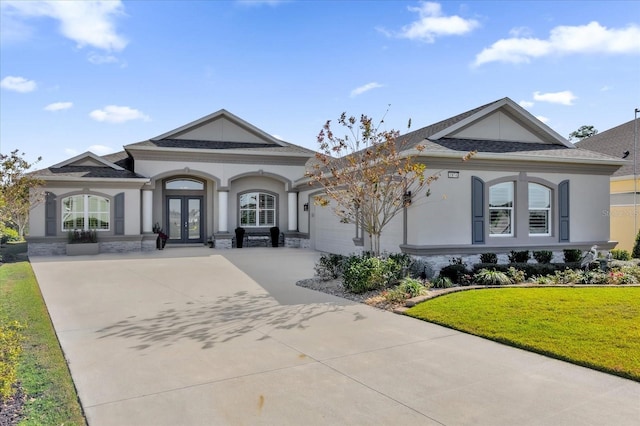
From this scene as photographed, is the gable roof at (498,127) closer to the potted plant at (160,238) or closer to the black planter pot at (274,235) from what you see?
the black planter pot at (274,235)

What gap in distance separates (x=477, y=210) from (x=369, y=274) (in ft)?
16.0

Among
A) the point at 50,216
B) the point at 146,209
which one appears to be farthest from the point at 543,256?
the point at 50,216

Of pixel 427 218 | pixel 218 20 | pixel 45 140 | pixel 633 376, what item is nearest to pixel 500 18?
pixel 427 218

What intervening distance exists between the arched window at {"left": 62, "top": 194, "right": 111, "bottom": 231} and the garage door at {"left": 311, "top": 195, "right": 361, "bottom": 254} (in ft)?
29.7

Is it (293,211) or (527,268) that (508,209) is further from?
(293,211)

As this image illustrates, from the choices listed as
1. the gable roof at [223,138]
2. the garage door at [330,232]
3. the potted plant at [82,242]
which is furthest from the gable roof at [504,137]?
the potted plant at [82,242]

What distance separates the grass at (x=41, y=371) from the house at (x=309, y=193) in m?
8.86

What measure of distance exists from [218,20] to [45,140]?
10427 mm

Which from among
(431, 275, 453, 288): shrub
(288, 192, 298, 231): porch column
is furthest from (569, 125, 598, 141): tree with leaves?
(431, 275, 453, 288): shrub

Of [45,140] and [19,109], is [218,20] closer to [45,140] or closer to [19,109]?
[19,109]

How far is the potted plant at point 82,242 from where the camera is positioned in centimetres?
1867

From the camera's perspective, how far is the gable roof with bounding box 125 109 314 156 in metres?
22.0

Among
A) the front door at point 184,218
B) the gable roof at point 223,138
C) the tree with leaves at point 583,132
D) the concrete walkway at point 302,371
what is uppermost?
the tree with leaves at point 583,132

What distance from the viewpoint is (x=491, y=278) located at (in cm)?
1072
